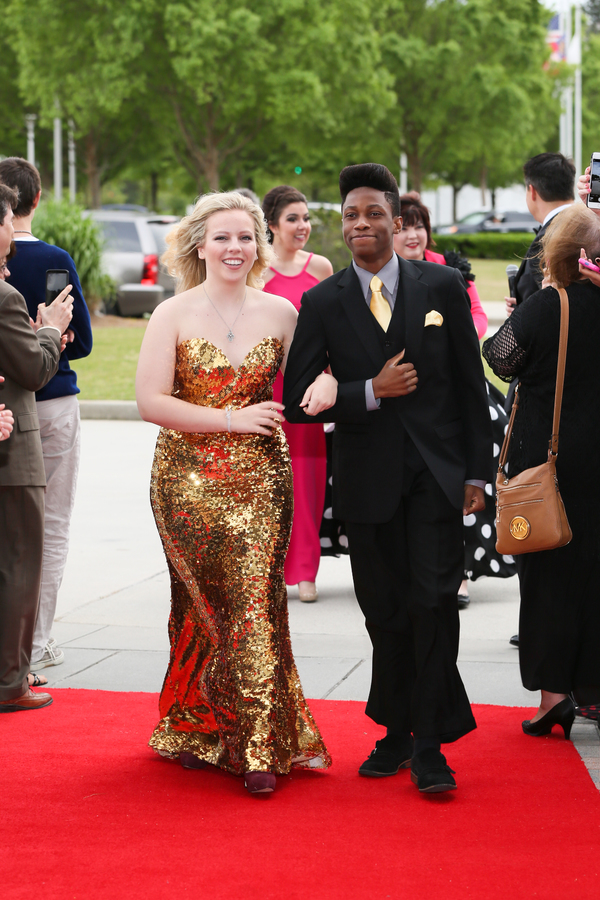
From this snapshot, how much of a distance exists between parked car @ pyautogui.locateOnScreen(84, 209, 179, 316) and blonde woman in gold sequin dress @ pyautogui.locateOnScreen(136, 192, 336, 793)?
17229 mm

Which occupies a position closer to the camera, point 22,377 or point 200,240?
point 200,240

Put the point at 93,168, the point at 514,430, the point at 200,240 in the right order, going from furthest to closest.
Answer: the point at 93,168
the point at 514,430
the point at 200,240

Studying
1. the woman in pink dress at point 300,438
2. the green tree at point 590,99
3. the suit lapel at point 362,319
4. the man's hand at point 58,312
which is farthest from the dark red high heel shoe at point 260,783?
the green tree at point 590,99

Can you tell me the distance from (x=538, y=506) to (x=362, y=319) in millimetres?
964

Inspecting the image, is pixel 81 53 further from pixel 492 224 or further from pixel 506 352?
pixel 506 352

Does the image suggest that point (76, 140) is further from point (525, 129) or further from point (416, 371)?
point (416, 371)

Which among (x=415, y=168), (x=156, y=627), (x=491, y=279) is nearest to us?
(x=156, y=627)

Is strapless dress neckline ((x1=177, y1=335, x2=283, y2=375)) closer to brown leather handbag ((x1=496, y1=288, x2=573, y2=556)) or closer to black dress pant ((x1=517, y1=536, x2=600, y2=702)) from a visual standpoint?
brown leather handbag ((x1=496, y1=288, x2=573, y2=556))

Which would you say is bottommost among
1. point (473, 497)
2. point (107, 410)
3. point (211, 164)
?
point (107, 410)

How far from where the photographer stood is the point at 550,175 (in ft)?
19.5

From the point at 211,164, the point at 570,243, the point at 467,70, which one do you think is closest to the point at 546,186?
the point at 570,243

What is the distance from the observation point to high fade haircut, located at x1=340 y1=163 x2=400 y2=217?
4.17 m

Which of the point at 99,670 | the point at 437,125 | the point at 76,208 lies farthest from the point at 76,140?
the point at 99,670

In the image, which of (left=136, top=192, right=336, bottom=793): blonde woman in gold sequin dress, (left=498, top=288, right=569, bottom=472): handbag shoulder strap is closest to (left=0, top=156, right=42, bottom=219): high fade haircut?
(left=136, top=192, right=336, bottom=793): blonde woman in gold sequin dress
